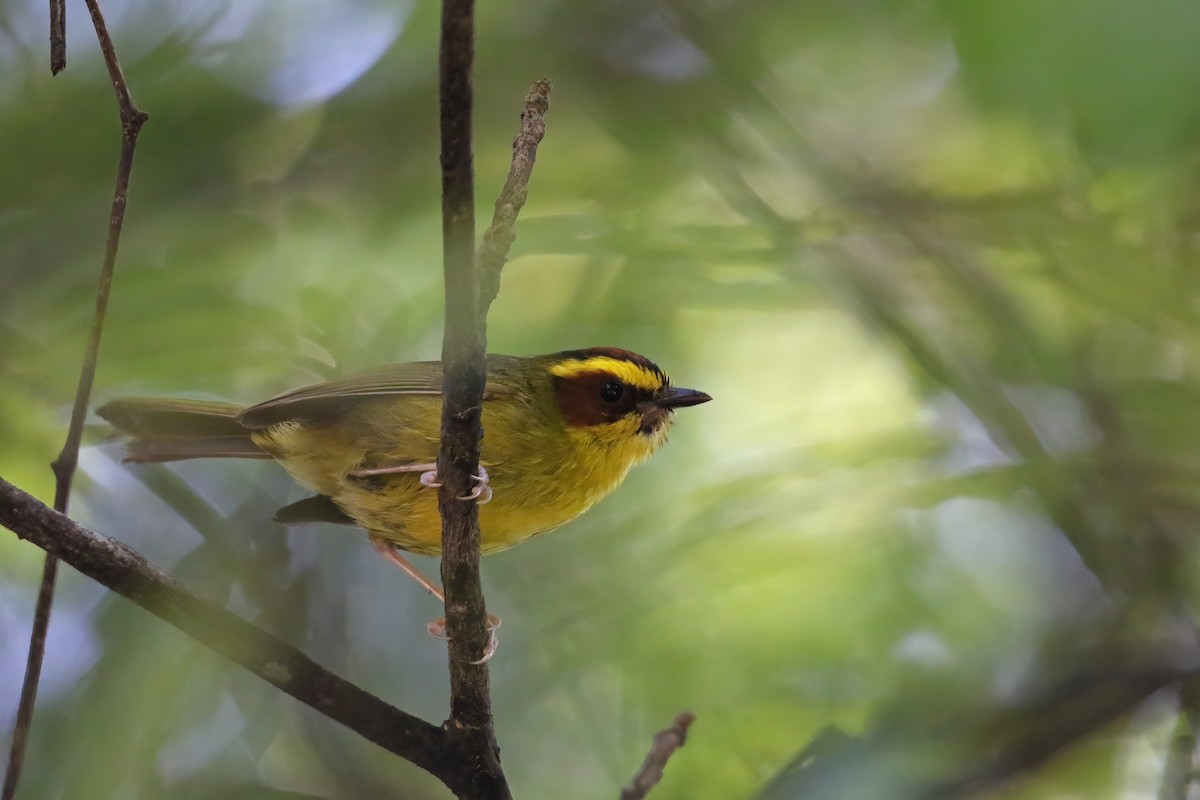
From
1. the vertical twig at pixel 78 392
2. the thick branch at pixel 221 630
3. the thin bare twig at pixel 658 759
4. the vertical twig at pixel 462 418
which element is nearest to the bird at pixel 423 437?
the vertical twig at pixel 462 418

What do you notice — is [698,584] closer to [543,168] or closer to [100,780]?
[543,168]

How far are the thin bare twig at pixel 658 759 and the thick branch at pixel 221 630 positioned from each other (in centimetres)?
47

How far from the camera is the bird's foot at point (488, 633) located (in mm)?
2993

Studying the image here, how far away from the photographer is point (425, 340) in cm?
489

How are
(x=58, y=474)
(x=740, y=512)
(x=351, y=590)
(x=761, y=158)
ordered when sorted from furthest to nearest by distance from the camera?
(x=351, y=590)
(x=761, y=158)
(x=740, y=512)
(x=58, y=474)

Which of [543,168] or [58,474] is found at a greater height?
[543,168]

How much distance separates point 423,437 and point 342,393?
32cm

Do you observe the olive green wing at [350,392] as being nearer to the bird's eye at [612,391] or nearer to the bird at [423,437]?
the bird at [423,437]

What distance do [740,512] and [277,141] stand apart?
2.40m

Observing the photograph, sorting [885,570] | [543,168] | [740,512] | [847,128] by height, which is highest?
[543,168]

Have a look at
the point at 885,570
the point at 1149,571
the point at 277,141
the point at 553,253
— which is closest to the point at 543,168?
the point at 553,253

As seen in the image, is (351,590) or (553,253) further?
(351,590)

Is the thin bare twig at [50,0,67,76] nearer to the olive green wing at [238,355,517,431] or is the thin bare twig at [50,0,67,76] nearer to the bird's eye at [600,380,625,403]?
the olive green wing at [238,355,517,431]

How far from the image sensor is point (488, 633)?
3.15 meters
